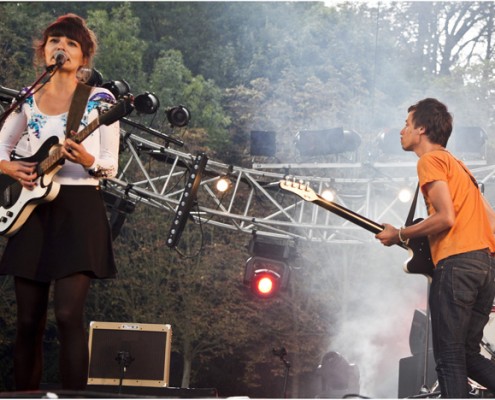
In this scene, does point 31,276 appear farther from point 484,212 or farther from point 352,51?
point 352,51

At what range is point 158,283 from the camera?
21.7 meters

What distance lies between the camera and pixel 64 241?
3.71 metres

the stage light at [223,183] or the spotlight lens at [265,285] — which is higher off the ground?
the stage light at [223,183]

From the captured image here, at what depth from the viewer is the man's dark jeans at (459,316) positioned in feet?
13.9

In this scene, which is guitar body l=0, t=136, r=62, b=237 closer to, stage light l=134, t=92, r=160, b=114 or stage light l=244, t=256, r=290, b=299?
stage light l=134, t=92, r=160, b=114

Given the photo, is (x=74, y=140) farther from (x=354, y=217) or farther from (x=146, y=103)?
(x=146, y=103)

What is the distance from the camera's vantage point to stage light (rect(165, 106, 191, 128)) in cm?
839

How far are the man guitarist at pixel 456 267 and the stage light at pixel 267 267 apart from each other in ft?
18.9

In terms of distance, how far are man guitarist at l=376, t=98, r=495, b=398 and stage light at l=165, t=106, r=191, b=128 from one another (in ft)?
13.7

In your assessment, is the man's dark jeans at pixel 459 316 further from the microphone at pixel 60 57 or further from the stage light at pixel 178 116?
the stage light at pixel 178 116

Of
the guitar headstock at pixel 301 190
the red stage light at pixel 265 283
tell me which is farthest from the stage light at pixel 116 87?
the red stage light at pixel 265 283

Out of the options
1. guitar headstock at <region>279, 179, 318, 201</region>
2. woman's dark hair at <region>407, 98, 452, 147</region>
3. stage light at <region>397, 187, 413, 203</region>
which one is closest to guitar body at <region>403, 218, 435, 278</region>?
woman's dark hair at <region>407, 98, 452, 147</region>

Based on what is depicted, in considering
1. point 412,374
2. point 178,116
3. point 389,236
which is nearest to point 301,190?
point 389,236

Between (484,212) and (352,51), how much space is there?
23489 mm
